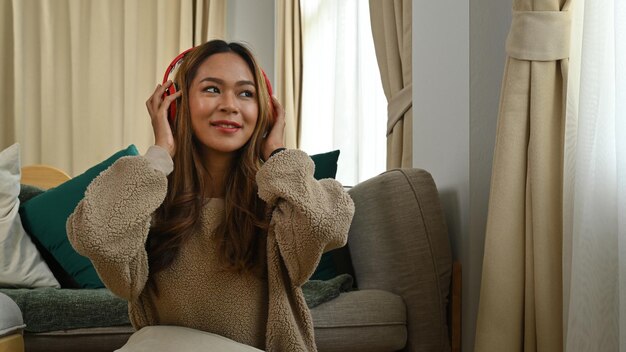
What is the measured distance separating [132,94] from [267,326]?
13.0ft

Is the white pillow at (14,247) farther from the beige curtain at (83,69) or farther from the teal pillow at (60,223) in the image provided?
the beige curtain at (83,69)

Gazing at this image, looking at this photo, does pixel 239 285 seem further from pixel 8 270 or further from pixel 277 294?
pixel 8 270

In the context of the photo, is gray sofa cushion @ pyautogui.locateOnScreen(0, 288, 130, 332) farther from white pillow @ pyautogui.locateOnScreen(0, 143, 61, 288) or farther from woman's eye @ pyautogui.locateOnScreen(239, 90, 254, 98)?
woman's eye @ pyautogui.locateOnScreen(239, 90, 254, 98)

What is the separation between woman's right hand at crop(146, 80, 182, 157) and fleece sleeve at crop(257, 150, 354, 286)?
19 centimetres

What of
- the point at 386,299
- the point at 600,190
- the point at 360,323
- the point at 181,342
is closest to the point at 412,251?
the point at 386,299

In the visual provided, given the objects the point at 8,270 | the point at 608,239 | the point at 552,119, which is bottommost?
the point at 8,270

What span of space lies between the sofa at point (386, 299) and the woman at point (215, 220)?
64cm

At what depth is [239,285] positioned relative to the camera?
1346 millimetres

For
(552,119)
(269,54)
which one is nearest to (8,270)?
(552,119)

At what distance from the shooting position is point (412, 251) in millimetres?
2107

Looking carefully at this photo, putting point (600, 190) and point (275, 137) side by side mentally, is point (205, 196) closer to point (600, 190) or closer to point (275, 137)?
point (275, 137)

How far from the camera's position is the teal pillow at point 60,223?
8.68 feet

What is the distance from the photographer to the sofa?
2.01 metres

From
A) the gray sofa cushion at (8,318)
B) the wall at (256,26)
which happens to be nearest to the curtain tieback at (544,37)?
the gray sofa cushion at (8,318)
